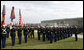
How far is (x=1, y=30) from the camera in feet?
30.0

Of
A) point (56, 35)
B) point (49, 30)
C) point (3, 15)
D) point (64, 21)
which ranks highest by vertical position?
point (3, 15)

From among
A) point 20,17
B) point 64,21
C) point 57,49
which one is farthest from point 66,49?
point 64,21

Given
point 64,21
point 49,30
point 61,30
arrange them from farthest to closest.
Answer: point 64,21 → point 61,30 → point 49,30

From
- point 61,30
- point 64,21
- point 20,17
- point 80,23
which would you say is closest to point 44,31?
point 61,30

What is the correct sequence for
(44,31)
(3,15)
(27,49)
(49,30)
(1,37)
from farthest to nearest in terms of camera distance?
(44,31) → (49,30) → (3,15) → (1,37) → (27,49)

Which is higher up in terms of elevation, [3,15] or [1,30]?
[3,15]

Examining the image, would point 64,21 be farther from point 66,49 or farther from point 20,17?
point 66,49

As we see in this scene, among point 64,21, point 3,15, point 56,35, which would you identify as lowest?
point 64,21

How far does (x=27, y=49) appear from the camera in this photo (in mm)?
8273

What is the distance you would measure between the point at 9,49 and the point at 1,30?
1690 millimetres

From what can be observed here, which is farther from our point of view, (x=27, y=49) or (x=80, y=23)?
(x=80, y=23)

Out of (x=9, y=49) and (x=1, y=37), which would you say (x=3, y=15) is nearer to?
(x=1, y=37)

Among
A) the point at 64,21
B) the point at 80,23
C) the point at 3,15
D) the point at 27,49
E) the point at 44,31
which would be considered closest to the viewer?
the point at 27,49

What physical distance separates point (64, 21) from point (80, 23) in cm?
648
